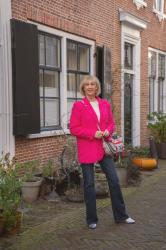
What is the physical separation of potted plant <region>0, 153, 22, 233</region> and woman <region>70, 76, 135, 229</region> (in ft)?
2.84

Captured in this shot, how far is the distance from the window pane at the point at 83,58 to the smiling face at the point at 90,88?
15.8ft

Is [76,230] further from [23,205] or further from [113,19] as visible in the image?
[113,19]

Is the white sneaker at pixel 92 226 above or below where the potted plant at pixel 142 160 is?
below

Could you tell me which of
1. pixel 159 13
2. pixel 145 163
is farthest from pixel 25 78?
pixel 159 13

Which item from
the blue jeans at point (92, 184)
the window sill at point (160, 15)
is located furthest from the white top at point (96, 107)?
the window sill at point (160, 15)

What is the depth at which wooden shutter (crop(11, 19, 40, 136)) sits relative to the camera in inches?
310

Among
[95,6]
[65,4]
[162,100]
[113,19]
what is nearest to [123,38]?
[113,19]

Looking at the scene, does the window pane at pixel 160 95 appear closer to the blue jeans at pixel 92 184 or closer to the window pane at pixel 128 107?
the window pane at pixel 128 107

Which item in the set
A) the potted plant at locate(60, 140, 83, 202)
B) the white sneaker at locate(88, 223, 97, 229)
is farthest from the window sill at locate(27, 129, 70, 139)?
the white sneaker at locate(88, 223, 97, 229)

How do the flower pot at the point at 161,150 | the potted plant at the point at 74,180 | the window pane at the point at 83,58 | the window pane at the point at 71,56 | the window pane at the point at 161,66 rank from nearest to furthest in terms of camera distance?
the potted plant at the point at 74,180, the window pane at the point at 71,56, the window pane at the point at 83,58, the flower pot at the point at 161,150, the window pane at the point at 161,66

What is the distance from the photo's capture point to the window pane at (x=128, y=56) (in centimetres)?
1366

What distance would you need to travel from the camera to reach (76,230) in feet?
19.5

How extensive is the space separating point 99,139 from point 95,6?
605 centimetres

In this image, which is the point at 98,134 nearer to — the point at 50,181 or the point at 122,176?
the point at 50,181
